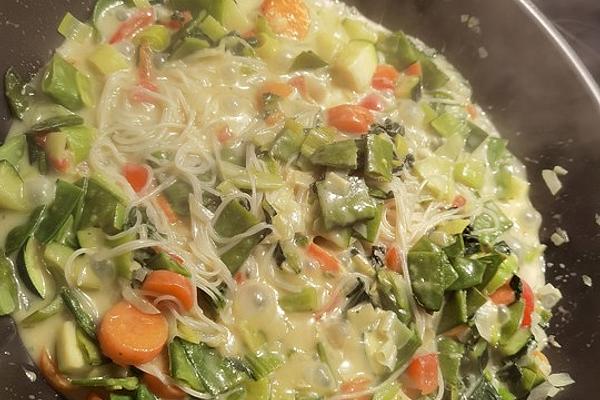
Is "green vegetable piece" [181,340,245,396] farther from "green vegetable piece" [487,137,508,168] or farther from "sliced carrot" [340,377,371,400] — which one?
"green vegetable piece" [487,137,508,168]

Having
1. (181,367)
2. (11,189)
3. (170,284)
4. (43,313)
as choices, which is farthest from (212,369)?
(11,189)

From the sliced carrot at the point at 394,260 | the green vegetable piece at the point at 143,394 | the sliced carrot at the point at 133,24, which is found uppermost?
the sliced carrot at the point at 133,24

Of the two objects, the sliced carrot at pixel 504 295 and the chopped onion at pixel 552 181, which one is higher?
the chopped onion at pixel 552 181

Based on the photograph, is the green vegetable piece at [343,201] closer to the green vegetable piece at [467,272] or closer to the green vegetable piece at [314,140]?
the green vegetable piece at [314,140]

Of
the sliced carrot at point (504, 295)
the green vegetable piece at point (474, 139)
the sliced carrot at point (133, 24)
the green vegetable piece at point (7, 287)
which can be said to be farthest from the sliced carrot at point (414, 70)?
the green vegetable piece at point (7, 287)

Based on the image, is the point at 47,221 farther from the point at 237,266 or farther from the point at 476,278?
the point at 476,278

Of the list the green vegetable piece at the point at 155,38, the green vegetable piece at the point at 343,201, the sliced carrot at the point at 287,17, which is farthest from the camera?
the sliced carrot at the point at 287,17

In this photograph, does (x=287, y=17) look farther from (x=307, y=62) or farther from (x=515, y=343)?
(x=515, y=343)

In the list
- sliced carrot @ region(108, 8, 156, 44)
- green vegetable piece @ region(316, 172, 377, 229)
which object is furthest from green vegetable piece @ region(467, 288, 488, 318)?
sliced carrot @ region(108, 8, 156, 44)
